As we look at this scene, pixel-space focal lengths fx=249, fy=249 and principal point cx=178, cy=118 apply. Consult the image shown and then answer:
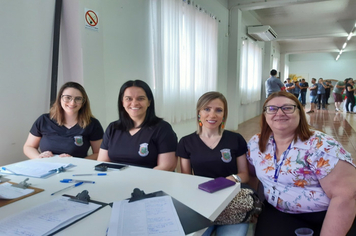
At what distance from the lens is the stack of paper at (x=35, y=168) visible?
4.49ft

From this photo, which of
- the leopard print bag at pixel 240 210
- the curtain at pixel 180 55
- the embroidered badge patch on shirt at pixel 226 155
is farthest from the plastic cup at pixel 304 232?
the curtain at pixel 180 55

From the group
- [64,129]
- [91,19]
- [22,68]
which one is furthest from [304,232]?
[91,19]

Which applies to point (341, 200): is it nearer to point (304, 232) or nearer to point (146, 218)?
point (304, 232)

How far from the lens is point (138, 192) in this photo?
1050 mm

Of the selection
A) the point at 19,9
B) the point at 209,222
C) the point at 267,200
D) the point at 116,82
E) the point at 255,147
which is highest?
the point at 19,9

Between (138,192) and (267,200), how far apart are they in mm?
813

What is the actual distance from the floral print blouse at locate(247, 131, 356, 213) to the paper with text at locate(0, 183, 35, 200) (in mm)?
1204

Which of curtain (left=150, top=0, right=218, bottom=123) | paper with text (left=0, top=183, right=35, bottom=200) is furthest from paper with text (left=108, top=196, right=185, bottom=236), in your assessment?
curtain (left=150, top=0, right=218, bottom=123)

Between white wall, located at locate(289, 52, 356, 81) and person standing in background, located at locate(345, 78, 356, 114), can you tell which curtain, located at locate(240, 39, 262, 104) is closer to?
Answer: person standing in background, located at locate(345, 78, 356, 114)

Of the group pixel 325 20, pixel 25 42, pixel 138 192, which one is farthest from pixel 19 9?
pixel 325 20

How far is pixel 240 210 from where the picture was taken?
1190 mm

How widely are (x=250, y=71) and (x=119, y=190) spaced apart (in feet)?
23.6

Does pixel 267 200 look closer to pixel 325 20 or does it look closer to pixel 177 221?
pixel 177 221

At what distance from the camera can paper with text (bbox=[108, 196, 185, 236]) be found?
788 millimetres
